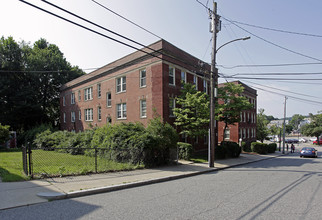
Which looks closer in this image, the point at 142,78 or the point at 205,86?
the point at 142,78

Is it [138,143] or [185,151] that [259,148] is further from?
[138,143]

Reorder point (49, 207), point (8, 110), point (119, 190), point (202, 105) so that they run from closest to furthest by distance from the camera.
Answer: point (49, 207) < point (119, 190) < point (202, 105) < point (8, 110)

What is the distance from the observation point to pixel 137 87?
20.4 meters

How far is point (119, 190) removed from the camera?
294 inches

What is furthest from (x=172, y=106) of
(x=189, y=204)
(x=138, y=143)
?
(x=189, y=204)

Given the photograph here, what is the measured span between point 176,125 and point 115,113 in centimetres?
805

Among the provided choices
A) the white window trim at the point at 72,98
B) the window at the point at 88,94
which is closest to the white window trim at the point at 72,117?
the white window trim at the point at 72,98

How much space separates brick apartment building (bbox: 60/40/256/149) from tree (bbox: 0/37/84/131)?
7267mm

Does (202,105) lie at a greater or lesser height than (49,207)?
greater

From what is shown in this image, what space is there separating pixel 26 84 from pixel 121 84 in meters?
21.6

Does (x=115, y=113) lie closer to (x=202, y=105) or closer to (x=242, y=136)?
(x=202, y=105)

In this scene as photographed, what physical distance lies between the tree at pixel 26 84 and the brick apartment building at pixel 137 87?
727cm

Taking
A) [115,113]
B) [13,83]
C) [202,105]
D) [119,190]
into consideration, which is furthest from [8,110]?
[119,190]

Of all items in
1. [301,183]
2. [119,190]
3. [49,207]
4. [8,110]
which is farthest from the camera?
[8,110]
